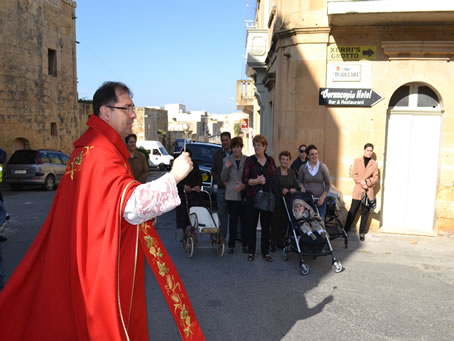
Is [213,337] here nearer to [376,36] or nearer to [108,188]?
[108,188]

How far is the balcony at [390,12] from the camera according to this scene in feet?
25.6

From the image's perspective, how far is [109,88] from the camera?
252 cm

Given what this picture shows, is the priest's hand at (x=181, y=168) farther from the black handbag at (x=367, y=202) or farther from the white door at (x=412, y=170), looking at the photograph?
the white door at (x=412, y=170)

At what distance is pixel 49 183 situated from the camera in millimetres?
16938

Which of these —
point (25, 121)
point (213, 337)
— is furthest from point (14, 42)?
point (213, 337)

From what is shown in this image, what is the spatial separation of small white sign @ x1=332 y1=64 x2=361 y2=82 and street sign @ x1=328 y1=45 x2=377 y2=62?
142 millimetres

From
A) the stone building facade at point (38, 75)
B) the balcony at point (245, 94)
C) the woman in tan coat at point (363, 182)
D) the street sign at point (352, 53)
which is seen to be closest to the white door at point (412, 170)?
the woman in tan coat at point (363, 182)

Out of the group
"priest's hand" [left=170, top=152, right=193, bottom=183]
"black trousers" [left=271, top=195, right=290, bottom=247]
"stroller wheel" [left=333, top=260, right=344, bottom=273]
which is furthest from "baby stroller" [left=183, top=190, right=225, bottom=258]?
"priest's hand" [left=170, top=152, right=193, bottom=183]

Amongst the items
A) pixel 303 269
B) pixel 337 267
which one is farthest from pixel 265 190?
pixel 337 267

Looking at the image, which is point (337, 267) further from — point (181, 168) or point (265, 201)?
point (181, 168)

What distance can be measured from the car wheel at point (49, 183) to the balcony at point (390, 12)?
40.8 feet

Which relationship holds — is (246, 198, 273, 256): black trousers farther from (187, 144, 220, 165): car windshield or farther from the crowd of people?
(187, 144, 220, 165): car windshield

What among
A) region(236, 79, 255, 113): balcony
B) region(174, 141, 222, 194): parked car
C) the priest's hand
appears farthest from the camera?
region(236, 79, 255, 113): balcony

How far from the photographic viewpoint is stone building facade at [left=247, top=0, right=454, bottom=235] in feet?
28.3
